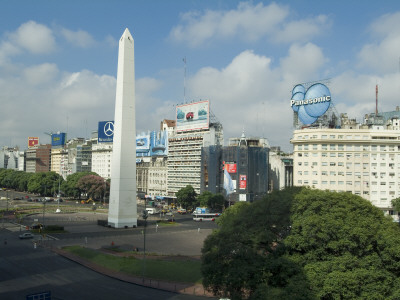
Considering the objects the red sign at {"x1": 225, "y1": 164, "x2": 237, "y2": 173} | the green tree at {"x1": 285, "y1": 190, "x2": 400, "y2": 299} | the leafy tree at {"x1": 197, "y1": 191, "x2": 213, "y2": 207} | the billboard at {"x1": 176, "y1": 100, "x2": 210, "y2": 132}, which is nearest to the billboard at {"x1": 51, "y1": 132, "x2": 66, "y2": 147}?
the billboard at {"x1": 176, "y1": 100, "x2": 210, "y2": 132}

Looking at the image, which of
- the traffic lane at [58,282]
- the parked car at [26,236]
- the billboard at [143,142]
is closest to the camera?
the traffic lane at [58,282]

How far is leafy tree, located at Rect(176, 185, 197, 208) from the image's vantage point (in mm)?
100000

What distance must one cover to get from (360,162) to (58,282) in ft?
187

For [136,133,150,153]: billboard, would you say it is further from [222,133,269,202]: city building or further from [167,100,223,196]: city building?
[222,133,269,202]: city building

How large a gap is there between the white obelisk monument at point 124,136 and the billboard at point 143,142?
263 feet

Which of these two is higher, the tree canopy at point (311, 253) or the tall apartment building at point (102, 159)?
the tall apartment building at point (102, 159)

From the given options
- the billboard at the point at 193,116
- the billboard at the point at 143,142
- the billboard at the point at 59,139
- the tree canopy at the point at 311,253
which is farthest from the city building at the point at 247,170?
the billboard at the point at 59,139

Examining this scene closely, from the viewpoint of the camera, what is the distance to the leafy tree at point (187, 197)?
100m

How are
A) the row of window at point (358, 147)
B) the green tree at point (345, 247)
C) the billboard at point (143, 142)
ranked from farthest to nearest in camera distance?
the billboard at point (143, 142), the row of window at point (358, 147), the green tree at point (345, 247)

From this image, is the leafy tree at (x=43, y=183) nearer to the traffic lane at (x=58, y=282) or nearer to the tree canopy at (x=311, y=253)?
the traffic lane at (x=58, y=282)

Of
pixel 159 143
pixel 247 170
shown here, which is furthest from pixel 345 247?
pixel 159 143

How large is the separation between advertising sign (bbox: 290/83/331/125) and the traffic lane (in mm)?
51998

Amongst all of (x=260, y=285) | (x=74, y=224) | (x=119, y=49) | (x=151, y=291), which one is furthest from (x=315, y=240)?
(x=74, y=224)

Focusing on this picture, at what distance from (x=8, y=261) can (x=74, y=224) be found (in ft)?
103
